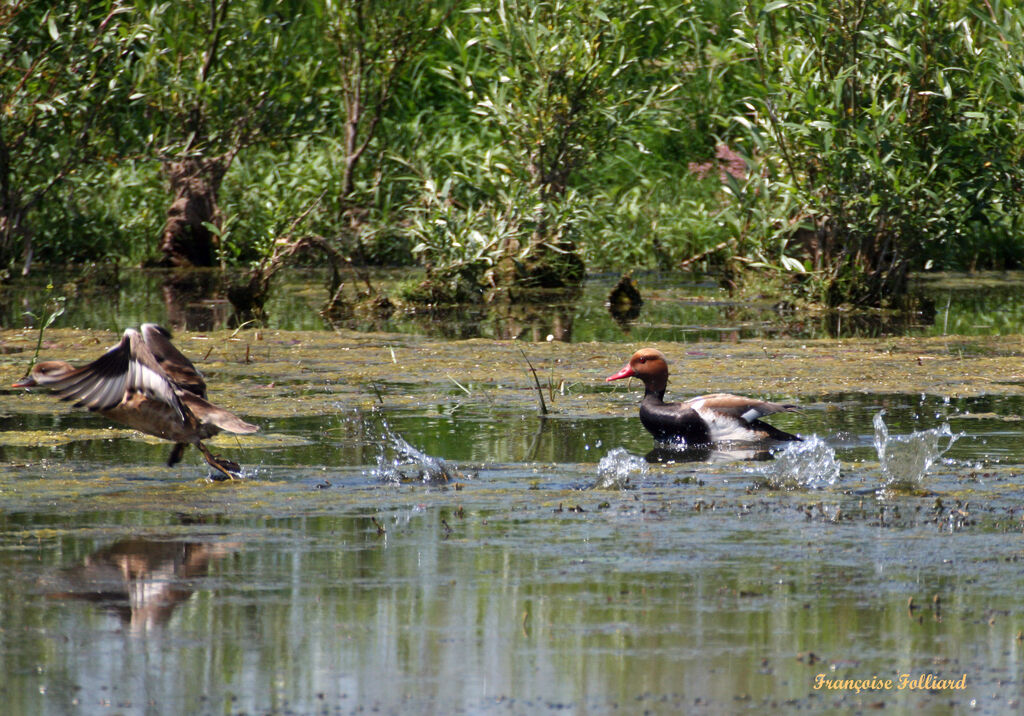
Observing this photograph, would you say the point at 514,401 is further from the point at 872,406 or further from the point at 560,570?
the point at 560,570

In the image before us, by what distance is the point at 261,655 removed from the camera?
4.25 metres

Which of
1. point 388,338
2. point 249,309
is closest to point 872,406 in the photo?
point 388,338

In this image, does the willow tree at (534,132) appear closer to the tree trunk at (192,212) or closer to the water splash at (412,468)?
the tree trunk at (192,212)

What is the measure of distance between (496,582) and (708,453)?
302cm

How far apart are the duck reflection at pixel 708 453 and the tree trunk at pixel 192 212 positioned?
1063 centimetres

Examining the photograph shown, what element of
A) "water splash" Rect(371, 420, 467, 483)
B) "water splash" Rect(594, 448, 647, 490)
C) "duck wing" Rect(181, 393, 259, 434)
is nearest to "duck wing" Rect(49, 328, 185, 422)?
"duck wing" Rect(181, 393, 259, 434)

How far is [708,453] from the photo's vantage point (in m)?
A: 7.88

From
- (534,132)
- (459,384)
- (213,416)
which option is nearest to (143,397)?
(213,416)

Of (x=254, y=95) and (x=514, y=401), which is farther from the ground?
(x=254, y=95)

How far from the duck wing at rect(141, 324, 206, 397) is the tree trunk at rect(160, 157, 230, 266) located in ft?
33.4

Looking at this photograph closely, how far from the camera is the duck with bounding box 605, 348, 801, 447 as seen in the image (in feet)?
26.1

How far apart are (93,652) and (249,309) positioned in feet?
31.5

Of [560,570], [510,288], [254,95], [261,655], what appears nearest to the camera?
[261,655]

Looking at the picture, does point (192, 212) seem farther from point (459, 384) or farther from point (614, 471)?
point (614, 471)
